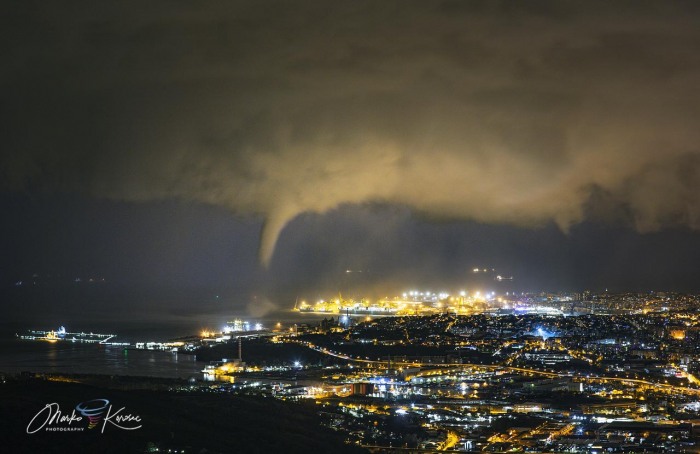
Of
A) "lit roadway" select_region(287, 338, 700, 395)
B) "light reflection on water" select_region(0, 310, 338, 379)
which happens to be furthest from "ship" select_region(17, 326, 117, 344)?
"lit roadway" select_region(287, 338, 700, 395)

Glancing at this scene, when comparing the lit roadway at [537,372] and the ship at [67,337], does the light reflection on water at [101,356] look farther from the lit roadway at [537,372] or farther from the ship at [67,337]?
the lit roadway at [537,372]

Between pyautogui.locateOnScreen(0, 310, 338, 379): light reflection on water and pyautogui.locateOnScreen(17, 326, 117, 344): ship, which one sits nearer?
pyautogui.locateOnScreen(0, 310, 338, 379): light reflection on water

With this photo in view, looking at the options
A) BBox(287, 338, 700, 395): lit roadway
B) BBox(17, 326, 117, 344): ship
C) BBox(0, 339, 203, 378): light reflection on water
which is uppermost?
BBox(17, 326, 117, 344): ship

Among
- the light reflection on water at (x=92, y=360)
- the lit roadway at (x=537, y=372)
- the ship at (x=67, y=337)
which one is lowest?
the lit roadway at (x=537, y=372)

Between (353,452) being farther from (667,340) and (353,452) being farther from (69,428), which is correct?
(667,340)

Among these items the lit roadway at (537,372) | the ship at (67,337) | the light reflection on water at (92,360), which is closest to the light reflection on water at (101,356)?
the light reflection on water at (92,360)

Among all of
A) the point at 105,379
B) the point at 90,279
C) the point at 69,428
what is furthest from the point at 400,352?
the point at 90,279

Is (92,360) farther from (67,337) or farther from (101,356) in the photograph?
(67,337)

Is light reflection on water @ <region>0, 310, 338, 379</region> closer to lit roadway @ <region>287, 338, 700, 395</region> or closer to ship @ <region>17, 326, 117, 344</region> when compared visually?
ship @ <region>17, 326, 117, 344</region>
